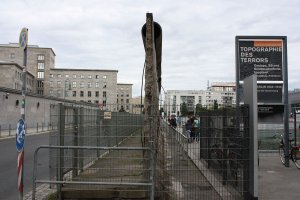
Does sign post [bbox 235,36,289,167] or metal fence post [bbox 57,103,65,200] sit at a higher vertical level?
sign post [bbox 235,36,289,167]

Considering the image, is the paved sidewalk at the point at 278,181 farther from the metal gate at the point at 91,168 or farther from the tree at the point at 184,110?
the metal gate at the point at 91,168

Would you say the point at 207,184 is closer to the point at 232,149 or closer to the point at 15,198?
the point at 232,149

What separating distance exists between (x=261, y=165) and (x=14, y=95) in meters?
32.1

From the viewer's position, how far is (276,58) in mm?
11789

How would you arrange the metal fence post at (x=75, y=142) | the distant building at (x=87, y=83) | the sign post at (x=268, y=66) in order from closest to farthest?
the metal fence post at (x=75, y=142), the sign post at (x=268, y=66), the distant building at (x=87, y=83)

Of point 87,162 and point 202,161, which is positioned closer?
point 202,161

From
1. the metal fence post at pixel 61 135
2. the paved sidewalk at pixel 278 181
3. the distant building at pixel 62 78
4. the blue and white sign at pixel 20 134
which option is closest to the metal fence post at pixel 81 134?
the metal fence post at pixel 61 135

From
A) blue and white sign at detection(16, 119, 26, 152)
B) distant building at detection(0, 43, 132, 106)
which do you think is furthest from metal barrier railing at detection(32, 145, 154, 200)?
distant building at detection(0, 43, 132, 106)

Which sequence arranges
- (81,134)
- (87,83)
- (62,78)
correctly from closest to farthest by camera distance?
(81,134) < (87,83) < (62,78)

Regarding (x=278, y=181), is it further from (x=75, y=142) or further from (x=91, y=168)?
(x=75, y=142)

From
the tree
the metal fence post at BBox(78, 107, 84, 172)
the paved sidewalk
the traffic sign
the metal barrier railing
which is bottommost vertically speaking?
the paved sidewalk

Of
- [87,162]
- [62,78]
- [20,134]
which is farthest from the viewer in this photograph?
[62,78]

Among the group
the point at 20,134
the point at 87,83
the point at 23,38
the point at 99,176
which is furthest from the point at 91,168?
the point at 87,83

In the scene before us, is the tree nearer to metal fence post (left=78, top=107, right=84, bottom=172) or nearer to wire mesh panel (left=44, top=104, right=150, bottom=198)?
wire mesh panel (left=44, top=104, right=150, bottom=198)
